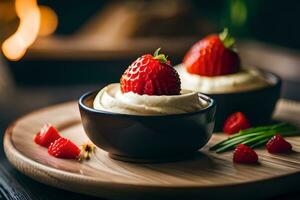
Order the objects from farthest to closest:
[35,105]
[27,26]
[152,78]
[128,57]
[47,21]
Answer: [47,21] < [27,26] < [128,57] < [35,105] < [152,78]

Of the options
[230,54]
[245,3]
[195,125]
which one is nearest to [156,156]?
[195,125]

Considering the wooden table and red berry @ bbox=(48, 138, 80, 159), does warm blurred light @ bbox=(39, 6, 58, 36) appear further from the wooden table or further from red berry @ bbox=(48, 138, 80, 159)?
red berry @ bbox=(48, 138, 80, 159)

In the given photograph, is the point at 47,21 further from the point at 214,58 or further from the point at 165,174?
the point at 165,174

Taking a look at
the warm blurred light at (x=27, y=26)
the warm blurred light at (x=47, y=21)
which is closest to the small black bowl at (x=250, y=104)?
the warm blurred light at (x=27, y=26)

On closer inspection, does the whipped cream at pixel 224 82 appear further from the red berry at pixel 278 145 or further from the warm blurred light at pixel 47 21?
the warm blurred light at pixel 47 21

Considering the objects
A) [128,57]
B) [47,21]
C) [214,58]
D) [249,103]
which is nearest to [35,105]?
[128,57]

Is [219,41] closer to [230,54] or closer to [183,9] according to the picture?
[230,54]

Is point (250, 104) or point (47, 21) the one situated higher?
point (250, 104)
